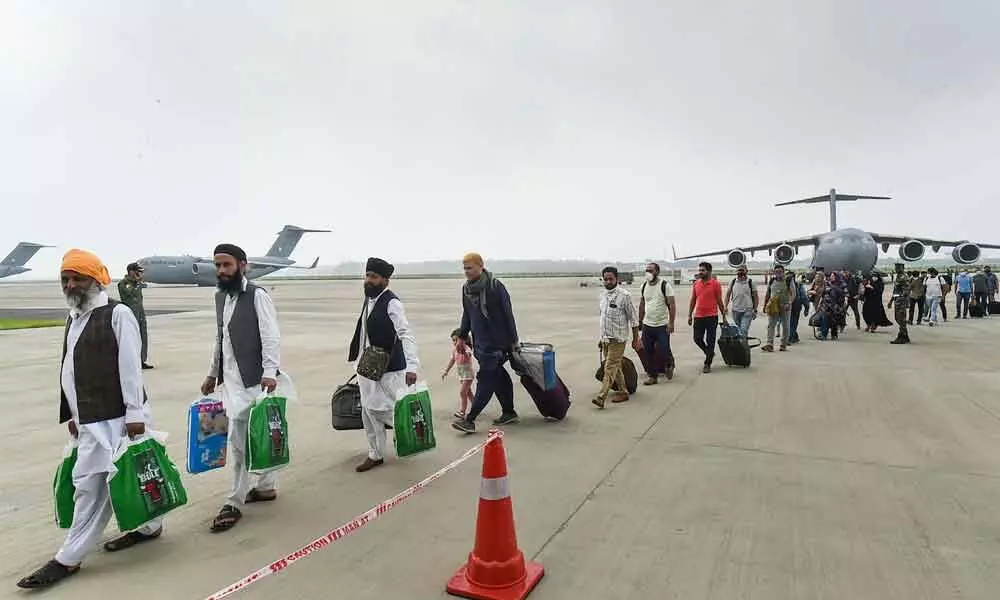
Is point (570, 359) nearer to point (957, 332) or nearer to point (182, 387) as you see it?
point (182, 387)

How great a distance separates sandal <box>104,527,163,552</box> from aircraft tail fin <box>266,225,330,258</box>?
165 feet

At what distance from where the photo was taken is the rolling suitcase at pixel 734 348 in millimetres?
9383

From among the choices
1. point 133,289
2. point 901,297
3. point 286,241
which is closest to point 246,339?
point 133,289

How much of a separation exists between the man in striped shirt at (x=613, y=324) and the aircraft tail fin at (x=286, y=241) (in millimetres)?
48023

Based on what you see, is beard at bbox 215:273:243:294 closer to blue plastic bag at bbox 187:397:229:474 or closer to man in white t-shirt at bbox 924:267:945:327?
blue plastic bag at bbox 187:397:229:474

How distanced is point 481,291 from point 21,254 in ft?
215

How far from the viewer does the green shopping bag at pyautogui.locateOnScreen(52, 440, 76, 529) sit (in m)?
3.24

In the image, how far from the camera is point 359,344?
5078mm

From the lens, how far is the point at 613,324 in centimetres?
682

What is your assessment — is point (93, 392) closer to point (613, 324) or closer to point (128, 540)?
point (128, 540)

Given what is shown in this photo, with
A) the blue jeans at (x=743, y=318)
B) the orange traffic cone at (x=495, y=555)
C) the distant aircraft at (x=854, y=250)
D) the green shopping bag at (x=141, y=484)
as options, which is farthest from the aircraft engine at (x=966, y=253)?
the green shopping bag at (x=141, y=484)

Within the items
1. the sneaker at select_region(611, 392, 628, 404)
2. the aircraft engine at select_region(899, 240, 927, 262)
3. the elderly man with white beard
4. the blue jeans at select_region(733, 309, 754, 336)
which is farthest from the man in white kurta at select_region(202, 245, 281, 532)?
the aircraft engine at select_region(899, 240, 927, 262)

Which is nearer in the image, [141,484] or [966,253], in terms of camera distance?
[141,484]

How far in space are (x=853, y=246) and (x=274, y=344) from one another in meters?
24.9
